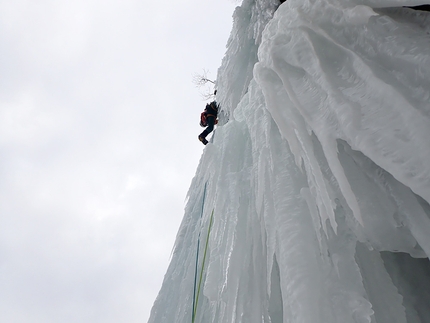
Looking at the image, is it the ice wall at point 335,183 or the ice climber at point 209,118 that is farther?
the ice climber at point 209,118

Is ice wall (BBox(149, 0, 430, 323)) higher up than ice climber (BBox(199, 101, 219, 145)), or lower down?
lower down

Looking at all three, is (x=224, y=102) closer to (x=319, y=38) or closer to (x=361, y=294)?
(x=319, y=38)

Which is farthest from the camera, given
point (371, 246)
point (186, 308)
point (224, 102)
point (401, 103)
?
point (224, 102)

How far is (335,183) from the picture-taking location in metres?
1.07

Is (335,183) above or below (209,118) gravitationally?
below

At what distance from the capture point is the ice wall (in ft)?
2.90

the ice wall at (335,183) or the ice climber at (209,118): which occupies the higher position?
the ice climber at (209,118)

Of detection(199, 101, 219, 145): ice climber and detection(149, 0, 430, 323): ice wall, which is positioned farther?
detection(199, 101, 219, 145): ice climber

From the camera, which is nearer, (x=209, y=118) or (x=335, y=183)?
(x=335, y=183)

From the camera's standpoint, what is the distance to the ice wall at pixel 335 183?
0.88 m

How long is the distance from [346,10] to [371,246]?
0.76m

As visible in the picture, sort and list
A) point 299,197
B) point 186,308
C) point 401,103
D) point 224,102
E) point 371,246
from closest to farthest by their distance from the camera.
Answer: point 401,103
point 371,246
point 299,197
point 186,308
point 224,102

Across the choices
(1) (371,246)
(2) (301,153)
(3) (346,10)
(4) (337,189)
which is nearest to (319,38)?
(3) (346,10)

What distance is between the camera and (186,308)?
178 cm
